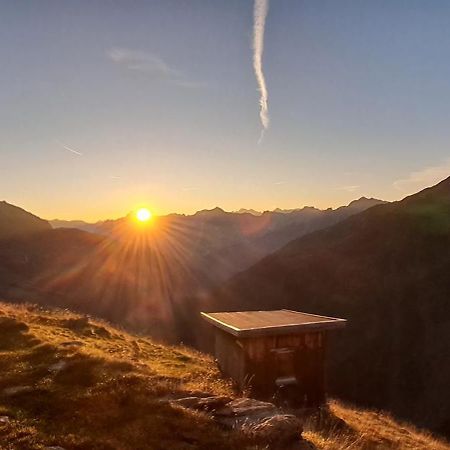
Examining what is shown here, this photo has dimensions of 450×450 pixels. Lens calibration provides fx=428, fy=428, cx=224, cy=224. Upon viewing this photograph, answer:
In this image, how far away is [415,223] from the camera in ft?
212

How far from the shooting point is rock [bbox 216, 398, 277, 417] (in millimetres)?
6575

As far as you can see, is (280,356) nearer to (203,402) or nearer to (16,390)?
(203,402)

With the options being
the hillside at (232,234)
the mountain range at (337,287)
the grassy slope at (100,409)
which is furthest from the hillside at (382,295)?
the grassy slope at (100,409)

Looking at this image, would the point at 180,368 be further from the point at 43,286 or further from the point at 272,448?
the point at 43,286

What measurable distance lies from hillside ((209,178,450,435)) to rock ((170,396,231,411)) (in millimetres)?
32249

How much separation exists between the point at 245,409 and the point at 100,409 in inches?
87.6

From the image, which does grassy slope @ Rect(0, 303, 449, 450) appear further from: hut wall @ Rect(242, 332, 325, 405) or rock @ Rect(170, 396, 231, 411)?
hut wall @ Rect(242, 332, 325, 405)

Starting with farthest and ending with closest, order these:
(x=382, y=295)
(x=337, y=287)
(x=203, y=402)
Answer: (x=337, y=287), (x=382, y=295), (x=203, y=402)

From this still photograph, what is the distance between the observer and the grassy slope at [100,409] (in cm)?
561

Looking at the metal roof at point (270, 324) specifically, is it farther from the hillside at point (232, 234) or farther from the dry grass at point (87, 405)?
the hillside at point (232, 234)

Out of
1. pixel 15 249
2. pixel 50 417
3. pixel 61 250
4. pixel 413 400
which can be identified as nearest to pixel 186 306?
pixel 61 250

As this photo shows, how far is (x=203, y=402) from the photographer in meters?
6.95

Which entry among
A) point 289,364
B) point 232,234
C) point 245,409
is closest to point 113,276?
point 289,364

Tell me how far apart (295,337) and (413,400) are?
116ft
